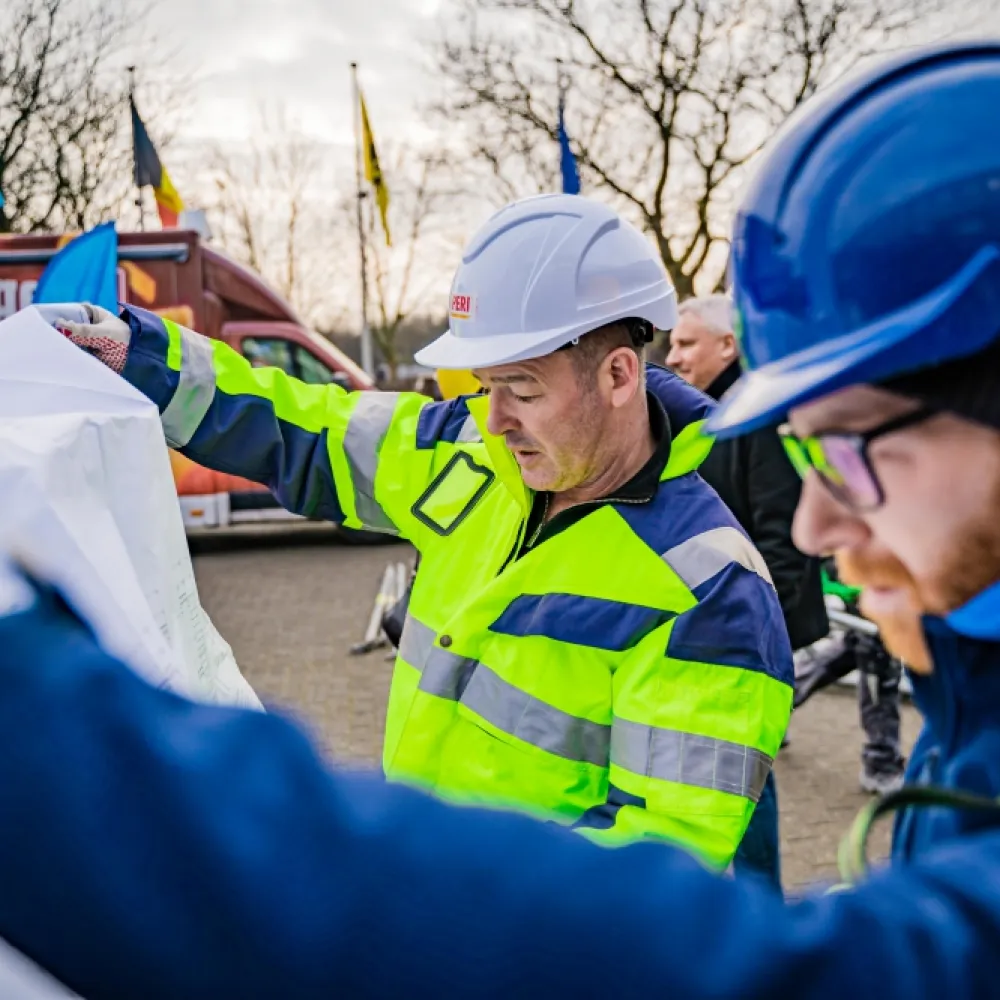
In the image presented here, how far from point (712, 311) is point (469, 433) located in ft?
9.11

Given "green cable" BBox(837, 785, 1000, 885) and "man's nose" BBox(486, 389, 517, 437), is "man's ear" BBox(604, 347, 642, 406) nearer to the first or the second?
"man's nose" BBox(486, 389, 517, 437)

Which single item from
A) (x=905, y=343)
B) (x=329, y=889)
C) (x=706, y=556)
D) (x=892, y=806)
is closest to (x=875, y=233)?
(x=905, y=343)

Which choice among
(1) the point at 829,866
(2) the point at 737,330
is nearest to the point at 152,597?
(2) the point at 737,330

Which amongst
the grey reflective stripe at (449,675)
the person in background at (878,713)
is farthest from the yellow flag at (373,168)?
the grey reflective stripe at (449,675)

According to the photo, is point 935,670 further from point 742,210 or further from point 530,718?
point 530,718

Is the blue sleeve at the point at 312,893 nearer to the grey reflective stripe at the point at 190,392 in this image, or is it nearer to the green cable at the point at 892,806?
the green cable at the point at 892,806

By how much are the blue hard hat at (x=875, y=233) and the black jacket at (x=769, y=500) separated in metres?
2.76

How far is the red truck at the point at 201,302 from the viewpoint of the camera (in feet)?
33.2

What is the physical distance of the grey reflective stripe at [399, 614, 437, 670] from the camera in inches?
71.2

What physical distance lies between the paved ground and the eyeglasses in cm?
189

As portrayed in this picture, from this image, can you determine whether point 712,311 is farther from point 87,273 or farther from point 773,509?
point 87,273

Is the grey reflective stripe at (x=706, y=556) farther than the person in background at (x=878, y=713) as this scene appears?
No

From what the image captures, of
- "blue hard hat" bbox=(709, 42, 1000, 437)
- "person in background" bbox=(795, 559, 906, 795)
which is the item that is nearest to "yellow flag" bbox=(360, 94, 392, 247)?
"person in background" bbox=(795, 559, 906, 795)

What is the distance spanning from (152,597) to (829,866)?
367 centimetres
